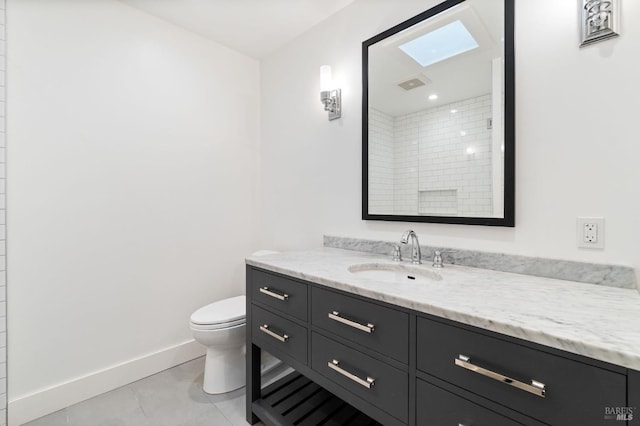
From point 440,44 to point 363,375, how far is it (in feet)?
5.19

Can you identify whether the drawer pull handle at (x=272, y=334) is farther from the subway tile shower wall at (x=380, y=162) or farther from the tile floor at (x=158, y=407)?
the subway tile shower wall at (x=380, y=162)

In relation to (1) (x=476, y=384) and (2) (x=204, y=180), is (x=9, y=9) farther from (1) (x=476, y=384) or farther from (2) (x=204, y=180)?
(1) (x=476, y=384)

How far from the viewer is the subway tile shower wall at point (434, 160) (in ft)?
4.43

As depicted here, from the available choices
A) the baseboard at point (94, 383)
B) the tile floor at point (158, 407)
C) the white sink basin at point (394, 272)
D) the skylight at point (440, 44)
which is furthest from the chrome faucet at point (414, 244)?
the baseboard at point (94, 383)

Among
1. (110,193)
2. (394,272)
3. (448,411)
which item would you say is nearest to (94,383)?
(110,193)

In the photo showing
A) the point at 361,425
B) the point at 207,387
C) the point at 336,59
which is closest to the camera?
the point at 361,425

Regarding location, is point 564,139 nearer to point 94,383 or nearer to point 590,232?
point 590,232

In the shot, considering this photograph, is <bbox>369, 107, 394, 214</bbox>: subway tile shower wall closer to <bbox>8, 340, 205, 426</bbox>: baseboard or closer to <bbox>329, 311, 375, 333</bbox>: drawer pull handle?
<bbox>329, 311, 375, 333</bbox>: drawer pull handle

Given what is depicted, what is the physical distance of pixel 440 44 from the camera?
147 centimetres

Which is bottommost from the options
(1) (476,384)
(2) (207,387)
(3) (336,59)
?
(2) (207,387)

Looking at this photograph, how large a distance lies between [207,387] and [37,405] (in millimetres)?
879

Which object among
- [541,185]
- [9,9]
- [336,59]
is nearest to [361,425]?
[541,185]

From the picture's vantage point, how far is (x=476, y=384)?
76cm

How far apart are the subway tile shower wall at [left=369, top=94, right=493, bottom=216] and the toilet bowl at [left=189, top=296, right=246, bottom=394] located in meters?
1.11
